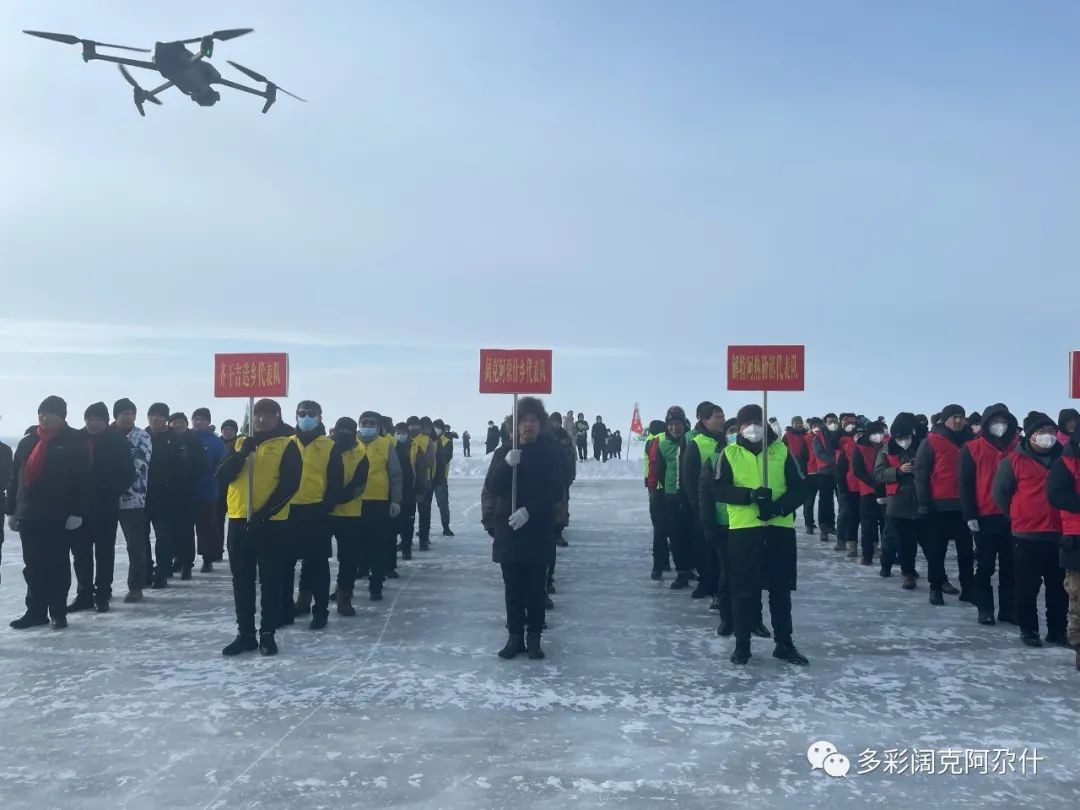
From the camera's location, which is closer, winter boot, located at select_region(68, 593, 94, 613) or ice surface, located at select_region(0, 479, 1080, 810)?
ice surface, located at select_region(0, 479, 1080, 810)

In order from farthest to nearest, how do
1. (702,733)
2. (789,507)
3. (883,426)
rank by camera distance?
(883,426), (789,507), (702,733)

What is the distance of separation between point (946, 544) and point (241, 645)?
6992 millimetres

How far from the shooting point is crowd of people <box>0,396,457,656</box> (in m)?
7.66

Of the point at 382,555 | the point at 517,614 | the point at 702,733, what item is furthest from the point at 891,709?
the point at 382,555

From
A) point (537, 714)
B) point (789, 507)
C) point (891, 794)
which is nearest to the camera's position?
point (891, 794)

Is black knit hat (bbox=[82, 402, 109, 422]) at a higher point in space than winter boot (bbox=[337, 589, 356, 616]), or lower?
higher

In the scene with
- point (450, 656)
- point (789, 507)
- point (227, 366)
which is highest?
point (227, 366)

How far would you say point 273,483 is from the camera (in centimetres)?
766

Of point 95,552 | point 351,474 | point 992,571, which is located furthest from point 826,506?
point 95,552

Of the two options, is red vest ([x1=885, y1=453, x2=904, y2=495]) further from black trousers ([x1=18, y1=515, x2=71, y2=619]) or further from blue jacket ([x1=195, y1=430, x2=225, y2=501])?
black trousers ([x1=18, y1=515, x2=71, y2=619])

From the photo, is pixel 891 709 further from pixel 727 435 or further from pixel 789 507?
pixel 727 435

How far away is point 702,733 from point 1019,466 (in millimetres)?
4066

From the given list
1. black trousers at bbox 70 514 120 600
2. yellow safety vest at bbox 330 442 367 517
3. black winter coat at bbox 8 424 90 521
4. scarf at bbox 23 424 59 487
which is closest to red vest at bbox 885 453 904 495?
yellow safety vest at bbox 330 442 367 517

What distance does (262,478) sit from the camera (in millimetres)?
7664
